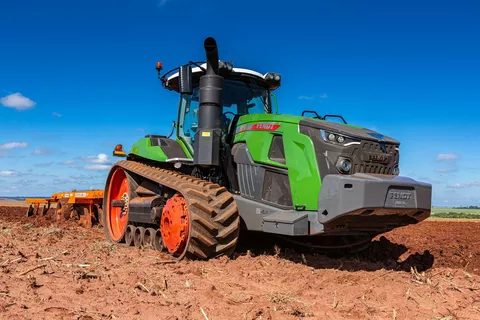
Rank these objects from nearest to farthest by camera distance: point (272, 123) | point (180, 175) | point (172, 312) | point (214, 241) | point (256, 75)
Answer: point (172, 312)
point (214, 241)
point (272, 123)
point (180, 175)
point (256, 75)

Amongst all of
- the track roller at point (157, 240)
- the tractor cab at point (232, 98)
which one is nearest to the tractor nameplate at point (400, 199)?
the tractor cab at point (232, 98)

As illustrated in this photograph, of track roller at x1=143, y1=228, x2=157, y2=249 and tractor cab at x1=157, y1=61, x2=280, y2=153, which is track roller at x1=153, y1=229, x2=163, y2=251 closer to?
track roller at x1=143, y1=228, x2=157, y2=249

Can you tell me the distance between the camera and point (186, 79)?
7.58 m

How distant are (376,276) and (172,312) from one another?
2.85m

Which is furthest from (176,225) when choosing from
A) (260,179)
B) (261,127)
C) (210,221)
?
(261,127)

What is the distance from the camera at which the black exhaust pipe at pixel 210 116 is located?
7.61 m

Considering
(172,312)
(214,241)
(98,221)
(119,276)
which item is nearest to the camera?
(172,312)

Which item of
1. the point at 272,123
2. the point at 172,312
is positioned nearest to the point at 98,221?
the point at 272,123

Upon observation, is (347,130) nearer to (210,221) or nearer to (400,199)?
(400,199)

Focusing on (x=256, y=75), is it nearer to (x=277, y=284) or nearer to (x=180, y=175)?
(x=180, y=175)

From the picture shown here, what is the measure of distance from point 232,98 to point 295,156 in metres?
2.18

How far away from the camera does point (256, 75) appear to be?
878 centimetres

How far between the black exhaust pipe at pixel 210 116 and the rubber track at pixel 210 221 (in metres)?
0.66

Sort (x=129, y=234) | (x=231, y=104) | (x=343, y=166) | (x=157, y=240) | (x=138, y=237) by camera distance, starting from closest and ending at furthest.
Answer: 1. (x=343, y=166)
2. (x=157, y=240)
3. (x=231, y=104)
4. (x=138, y=237)
5. (x=129, y=234)
